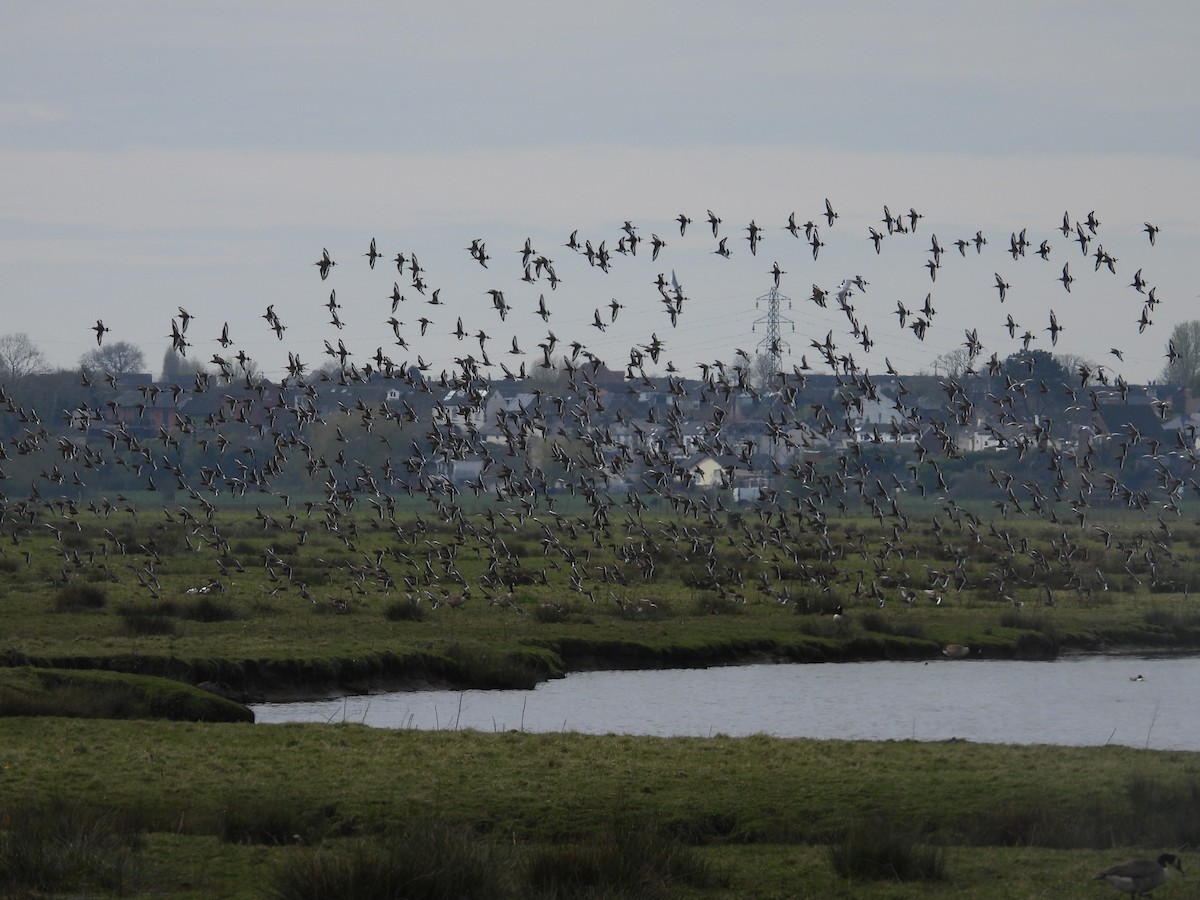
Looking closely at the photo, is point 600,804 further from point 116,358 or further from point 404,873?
point 116,358

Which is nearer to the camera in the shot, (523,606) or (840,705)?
(840,705)

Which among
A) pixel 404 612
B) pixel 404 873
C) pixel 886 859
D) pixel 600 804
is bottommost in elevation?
pixel 600 804

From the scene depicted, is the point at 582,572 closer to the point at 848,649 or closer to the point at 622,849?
the point at 848,649

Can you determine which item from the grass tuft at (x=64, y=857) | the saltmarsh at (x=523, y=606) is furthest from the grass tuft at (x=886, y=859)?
the saltmarsh at (x=523, y=606)

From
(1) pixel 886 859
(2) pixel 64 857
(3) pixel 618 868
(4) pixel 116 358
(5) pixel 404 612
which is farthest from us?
(4) pixel 116 358

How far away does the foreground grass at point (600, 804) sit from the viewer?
16.0 m

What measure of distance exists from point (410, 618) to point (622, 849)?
28.3 metres

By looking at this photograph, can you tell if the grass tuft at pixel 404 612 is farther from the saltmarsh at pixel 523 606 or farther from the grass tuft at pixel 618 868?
the grass tuft at pixel 618 868

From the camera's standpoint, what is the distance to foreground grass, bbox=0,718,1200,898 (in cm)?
1603

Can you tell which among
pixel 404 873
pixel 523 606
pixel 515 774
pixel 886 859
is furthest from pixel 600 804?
pixel 523 606

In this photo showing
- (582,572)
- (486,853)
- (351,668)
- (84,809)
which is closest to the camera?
(486,853)

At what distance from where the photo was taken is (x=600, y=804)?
67.9 ft

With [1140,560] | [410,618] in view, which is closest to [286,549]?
[410,618]

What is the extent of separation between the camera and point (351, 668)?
35812mm
